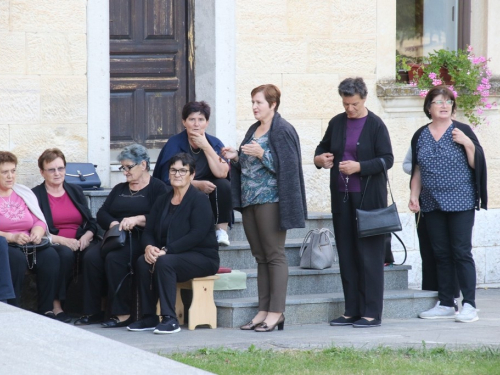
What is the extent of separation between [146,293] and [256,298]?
950 millimetres

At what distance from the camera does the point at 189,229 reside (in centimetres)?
777

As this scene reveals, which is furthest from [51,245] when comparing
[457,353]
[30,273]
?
[457,353]

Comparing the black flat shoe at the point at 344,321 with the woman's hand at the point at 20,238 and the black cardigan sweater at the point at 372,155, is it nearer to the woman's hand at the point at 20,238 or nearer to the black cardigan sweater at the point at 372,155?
the black cardigan sweater at the point at 372,155

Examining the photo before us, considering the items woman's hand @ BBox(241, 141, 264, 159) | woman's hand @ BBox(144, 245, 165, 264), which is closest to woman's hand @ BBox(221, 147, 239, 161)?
woman's hand @ BBox(241, 141, 264, 159)

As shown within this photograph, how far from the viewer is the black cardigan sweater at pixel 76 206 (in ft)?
27.1

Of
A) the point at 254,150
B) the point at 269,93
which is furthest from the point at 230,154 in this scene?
the point at 269,93

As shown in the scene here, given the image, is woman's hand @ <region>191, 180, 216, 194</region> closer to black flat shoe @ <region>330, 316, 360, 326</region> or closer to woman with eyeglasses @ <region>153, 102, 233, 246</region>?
woman with eyeglasses @ <region>153, 102, 233, 246</region>

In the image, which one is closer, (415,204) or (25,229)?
(25,229)

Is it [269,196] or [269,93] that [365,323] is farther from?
[269,93]

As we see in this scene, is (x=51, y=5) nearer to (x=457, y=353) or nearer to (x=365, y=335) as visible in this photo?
(x=365, y=335)

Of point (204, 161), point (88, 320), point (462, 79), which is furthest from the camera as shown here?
point (462, 79)

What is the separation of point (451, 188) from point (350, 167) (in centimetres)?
84

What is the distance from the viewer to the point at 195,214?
7754mm

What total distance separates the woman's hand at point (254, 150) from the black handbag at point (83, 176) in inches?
69.2
